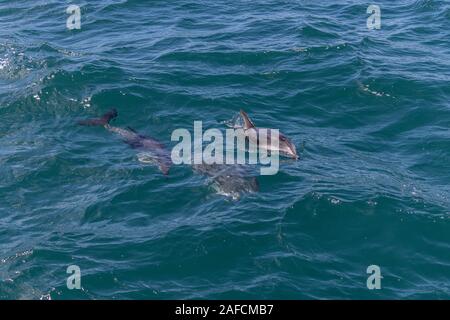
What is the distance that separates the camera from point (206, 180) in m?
21.6

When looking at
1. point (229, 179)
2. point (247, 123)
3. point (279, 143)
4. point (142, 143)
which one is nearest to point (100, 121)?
point (142, 143)

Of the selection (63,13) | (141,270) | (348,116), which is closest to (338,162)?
(348,116)

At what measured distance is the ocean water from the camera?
17.6 m

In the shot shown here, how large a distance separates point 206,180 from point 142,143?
340 centimetres

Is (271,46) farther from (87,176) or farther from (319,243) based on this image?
(319,243)

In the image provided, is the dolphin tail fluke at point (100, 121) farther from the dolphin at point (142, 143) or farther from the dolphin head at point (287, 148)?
the dolphin head at point (287, 148)

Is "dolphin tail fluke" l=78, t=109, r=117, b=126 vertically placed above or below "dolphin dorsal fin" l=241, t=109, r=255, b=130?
above

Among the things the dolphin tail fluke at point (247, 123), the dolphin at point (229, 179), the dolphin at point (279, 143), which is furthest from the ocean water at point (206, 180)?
the dolphin tail fluke at point (247, 123)

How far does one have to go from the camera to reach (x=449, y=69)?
1160 inches

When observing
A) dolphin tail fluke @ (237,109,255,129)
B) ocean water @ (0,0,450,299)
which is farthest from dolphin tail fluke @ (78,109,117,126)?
dolphin tail fluke @ (237,109,255,129)

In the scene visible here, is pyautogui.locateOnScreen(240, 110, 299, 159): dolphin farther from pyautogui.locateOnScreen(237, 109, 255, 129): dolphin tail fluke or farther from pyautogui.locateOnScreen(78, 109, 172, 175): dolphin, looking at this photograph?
pyautogui.locateOnScreen(78, 109, 172, 175): dolphin

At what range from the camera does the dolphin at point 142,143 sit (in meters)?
22.7

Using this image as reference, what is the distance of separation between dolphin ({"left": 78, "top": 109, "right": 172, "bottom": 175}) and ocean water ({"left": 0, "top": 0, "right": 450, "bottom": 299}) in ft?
1.08

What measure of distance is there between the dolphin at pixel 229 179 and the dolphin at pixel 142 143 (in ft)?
3.69
